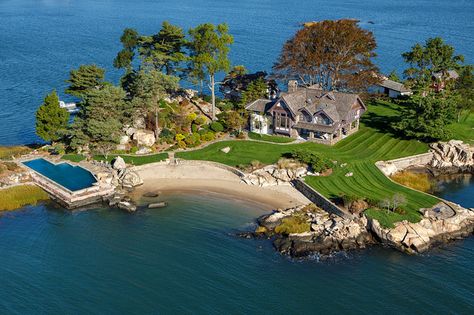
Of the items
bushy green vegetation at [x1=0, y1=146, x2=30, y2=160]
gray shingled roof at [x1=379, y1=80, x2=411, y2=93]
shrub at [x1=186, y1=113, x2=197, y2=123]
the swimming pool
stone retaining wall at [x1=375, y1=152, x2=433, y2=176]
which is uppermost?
gray shingled roof at [x1=379, y1=80, x2=411, y2=93]

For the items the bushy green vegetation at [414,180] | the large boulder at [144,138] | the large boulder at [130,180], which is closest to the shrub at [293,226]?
the bushy green vegetation at [414,180]

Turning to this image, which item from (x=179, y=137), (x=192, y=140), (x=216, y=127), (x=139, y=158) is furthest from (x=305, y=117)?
(x=139, y=158)

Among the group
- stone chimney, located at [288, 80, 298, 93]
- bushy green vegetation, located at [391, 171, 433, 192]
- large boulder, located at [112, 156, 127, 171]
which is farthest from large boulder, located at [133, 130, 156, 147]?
bushy green vegetation, located at [391, 171, 433, 192]

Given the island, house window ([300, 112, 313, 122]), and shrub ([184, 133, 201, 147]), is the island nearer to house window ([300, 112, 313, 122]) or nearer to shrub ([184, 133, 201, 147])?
shrub ([184, 133, 201, 147])

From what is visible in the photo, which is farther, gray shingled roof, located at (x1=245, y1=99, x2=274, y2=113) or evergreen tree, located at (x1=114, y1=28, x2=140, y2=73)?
evergreen tree, located at (x1=114, y1=28, x2=140, y2=73)

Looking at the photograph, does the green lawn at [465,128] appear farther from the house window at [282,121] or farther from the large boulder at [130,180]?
the large boulder at [130,180]

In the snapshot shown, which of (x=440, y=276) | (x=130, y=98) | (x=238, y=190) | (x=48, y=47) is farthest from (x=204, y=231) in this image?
(x=48, y=47)

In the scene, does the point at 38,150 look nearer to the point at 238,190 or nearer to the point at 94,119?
the point at 94,119
